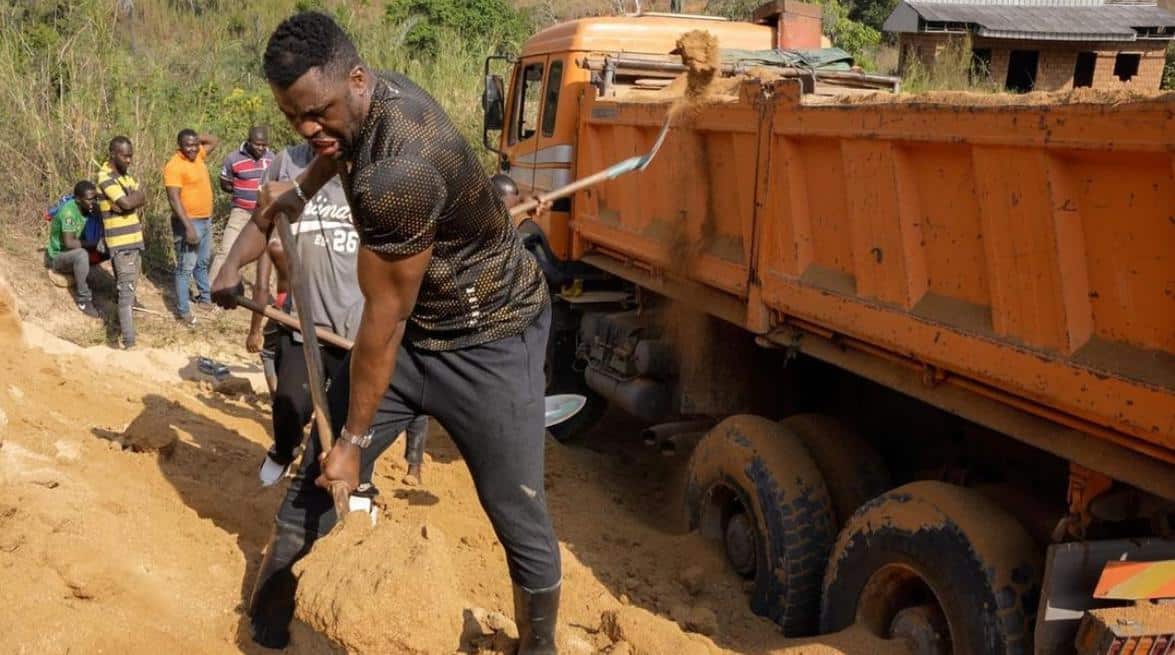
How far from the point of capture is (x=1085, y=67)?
967 inches

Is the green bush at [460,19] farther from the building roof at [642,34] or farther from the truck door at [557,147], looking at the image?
the truck door at [557,147]

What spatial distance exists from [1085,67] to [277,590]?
25.5m

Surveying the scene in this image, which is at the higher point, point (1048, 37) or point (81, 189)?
point (1048, 37)

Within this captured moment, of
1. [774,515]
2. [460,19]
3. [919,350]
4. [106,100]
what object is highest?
[460,19]

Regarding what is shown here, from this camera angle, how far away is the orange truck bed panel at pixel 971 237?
2.63m

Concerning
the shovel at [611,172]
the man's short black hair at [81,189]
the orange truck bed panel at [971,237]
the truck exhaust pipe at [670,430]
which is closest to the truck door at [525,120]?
the shovel at [611,172]

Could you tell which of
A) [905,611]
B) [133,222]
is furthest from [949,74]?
[905,611]

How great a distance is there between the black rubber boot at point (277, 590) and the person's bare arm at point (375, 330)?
2.05ft

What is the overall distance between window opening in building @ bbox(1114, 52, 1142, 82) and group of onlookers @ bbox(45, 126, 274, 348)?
71.1 feet

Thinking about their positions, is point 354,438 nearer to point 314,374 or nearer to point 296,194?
point 314,374

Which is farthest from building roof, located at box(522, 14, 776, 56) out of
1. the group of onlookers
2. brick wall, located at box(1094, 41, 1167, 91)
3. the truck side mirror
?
brick wall, located at box(1094, 41, 1167, 91)

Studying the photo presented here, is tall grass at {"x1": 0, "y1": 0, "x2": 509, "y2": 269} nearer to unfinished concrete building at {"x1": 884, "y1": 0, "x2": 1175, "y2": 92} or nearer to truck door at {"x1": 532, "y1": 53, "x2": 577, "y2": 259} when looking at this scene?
truck door at {"x1": 532, "y1": 53, "x2": 577, "y2": 259}

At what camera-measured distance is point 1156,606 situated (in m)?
2.85

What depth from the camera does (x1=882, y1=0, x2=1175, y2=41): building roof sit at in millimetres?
23188
